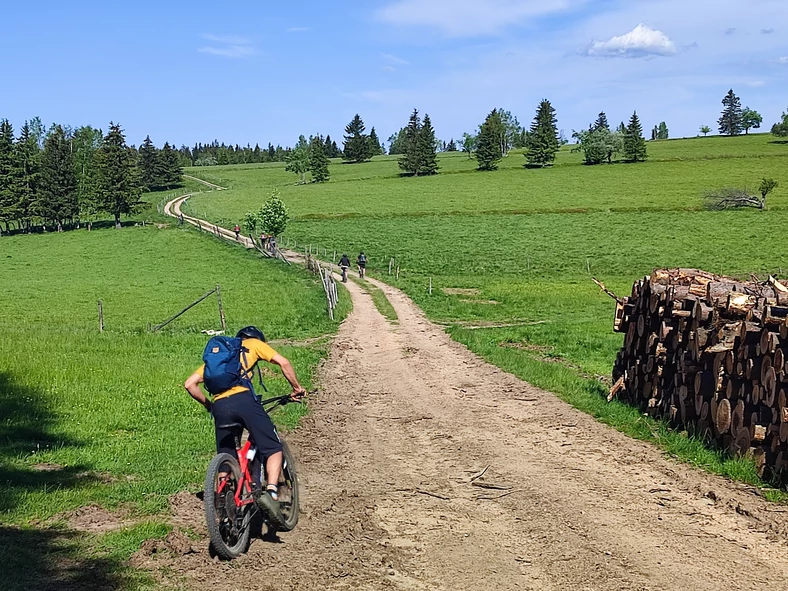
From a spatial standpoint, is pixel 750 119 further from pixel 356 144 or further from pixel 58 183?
pixel 58 183

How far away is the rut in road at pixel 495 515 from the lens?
225 inches

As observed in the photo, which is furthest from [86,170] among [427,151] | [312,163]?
[427,151]

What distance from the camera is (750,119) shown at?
18650cm

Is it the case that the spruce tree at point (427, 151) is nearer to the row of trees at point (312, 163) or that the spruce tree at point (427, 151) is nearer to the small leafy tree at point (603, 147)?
the row of trees at point (312, 163)

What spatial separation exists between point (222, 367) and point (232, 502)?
1127 mm

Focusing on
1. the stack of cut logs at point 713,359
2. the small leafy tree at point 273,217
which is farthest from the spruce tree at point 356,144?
the stack of cut logs at point 713,359

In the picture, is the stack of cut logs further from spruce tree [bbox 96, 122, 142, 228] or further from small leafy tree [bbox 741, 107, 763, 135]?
small leafy tree [bbox 741, 107, 763, 135]

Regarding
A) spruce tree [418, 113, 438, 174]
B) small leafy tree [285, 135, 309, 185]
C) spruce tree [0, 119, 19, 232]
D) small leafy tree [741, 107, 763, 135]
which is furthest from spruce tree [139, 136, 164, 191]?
small leafy tree [741, 107, 763, 135]

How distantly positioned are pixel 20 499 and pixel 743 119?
209646 mm

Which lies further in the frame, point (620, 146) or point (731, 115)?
point (731, 115)

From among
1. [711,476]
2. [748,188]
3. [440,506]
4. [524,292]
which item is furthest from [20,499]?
[748,188]

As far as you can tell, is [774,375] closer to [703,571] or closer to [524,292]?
[703,571]

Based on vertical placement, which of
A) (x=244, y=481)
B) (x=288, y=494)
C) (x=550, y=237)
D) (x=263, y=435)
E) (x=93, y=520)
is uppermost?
(x=263, y=435)

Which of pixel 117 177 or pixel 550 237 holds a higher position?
pixel 117 177
